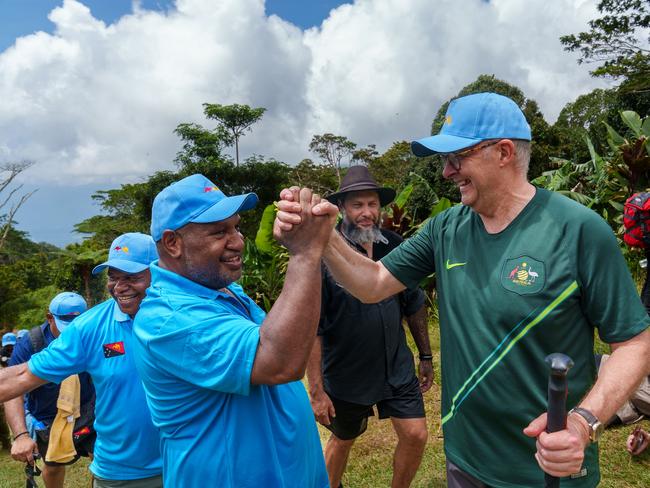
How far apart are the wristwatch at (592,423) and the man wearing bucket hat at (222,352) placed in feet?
2.99

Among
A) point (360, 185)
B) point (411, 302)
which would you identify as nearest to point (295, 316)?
point (411, 302)

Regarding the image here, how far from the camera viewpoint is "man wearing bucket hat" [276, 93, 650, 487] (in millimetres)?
1790

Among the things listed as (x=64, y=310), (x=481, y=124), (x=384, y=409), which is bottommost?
(x=384, y=409)

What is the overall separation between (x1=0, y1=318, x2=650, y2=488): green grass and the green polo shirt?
225cm

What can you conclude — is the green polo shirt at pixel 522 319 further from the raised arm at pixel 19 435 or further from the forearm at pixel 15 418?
the forearm at pixel 15 418

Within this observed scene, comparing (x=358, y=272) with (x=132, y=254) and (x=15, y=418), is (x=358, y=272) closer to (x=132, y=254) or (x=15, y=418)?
(x=132, y=254)

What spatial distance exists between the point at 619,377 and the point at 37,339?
14.4 ft

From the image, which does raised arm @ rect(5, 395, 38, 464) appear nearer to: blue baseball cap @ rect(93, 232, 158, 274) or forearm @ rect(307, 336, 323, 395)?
blue baseball cap @ rect(93, 232, 158, 274)

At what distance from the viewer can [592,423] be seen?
1619mm

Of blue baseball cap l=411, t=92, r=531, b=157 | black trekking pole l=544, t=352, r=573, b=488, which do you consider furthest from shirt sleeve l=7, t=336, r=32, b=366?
black trekking pole l=544, t=352, r=573, b=488

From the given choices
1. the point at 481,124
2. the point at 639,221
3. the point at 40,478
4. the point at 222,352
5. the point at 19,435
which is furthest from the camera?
the point at 40,478

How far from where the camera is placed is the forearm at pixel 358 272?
7.84 ft

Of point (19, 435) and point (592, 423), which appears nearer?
point (592, 423)

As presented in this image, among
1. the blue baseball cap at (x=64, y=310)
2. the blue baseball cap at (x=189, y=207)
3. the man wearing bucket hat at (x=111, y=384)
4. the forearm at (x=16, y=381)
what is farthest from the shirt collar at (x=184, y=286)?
the blue baseball cap at (x=64, y=310)
